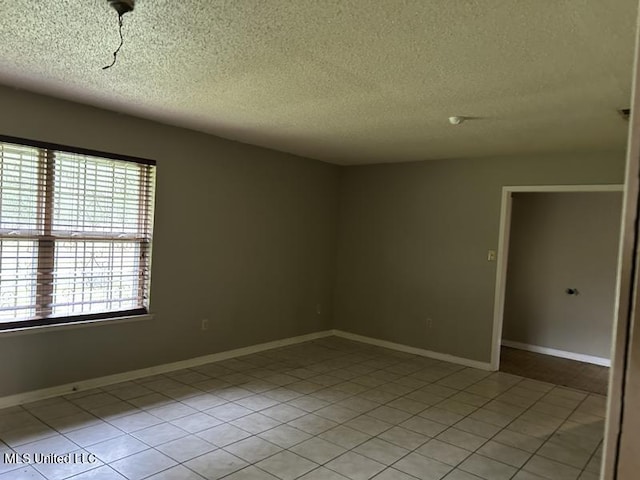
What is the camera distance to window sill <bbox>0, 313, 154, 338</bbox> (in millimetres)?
3290

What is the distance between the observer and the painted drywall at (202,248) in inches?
137

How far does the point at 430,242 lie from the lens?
5.43m

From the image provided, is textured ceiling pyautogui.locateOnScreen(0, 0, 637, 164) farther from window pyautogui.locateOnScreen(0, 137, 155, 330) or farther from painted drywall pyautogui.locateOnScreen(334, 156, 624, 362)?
painted drywall pyautogui.locateOnScreen(334, 156, 624, 362)

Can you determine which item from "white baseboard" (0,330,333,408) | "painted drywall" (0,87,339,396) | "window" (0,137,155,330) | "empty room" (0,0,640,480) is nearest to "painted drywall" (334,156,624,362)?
"empty room" (0,0,640,480)

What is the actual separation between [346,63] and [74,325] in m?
2.83

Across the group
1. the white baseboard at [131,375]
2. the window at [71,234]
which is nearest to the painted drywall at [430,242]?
the white baseboard at [131,375]

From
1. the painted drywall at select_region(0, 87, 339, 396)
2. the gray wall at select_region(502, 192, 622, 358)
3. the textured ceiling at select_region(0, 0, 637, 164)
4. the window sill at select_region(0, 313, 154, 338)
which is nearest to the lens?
the textured ceiling at select_region(0, 0, 637, 164)

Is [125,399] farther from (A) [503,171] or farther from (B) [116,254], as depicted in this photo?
(A) [503,171]

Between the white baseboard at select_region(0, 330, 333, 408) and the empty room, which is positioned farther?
the white baseboard at select_region(0, 330, 333, 408)

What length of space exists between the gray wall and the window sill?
459 centimetres

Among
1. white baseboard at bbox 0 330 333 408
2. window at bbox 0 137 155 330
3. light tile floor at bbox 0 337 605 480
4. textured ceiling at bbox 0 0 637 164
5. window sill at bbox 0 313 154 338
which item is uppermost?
textured ceiling at bbox 0 0 637 164

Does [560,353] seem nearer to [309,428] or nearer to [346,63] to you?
[309,428]

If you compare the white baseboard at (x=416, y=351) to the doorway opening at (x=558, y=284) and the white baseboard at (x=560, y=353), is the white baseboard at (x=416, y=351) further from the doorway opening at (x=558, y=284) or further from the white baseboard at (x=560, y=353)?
the white baseboard at (x=560, y=353)

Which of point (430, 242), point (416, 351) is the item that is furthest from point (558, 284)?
point (416, 351)
